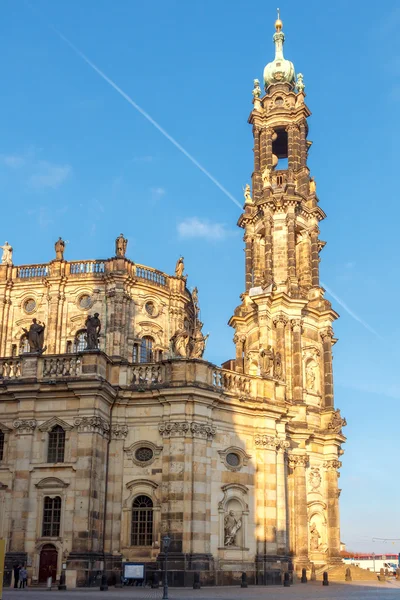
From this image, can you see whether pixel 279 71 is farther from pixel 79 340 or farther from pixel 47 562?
pixel 47 562

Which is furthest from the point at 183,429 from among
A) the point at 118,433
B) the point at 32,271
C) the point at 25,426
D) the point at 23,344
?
the point at 32,271

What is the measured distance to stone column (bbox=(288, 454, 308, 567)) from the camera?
156 feet

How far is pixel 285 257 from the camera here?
Result: 56.0 m

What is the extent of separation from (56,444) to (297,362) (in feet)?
66.6

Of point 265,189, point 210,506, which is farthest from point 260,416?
point 265,189

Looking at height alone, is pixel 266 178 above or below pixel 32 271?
above

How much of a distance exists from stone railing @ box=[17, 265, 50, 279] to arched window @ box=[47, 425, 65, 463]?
60.4 ft

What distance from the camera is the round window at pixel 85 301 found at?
170 feet

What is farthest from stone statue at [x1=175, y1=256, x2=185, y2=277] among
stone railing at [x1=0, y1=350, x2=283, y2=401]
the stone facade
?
stone railing at [x1=0, y1=350, x2=283, y2=401]

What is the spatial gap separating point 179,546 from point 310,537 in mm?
15932

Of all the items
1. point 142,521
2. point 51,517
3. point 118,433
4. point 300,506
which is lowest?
point 142,521

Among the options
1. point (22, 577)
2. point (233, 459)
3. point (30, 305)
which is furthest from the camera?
point (30, 305)

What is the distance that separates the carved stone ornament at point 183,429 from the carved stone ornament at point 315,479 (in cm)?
1462

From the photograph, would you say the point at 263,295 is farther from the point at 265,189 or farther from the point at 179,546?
the point at 179,546
